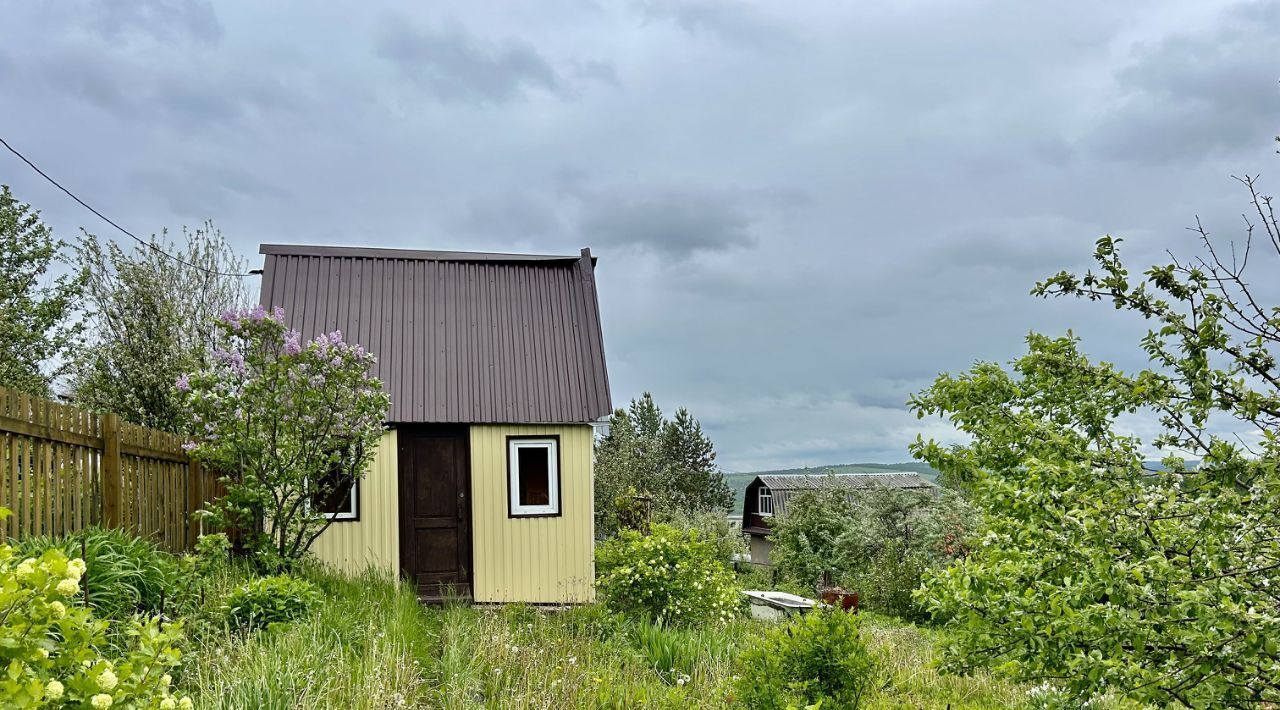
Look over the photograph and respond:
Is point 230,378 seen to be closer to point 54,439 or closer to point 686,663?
point 54,439

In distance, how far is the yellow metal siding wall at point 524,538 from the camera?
11.8m

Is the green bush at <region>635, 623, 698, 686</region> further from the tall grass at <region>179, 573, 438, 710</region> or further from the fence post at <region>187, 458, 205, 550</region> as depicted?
the fence post at <region>187, 458, 205, 550</region>

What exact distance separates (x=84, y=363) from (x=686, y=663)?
44.4 feet

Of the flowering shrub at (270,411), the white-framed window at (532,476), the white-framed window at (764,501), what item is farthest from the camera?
the white-framed window at (764,501)

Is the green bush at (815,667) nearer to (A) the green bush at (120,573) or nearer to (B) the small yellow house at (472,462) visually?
(A) the green bush at (120,573)

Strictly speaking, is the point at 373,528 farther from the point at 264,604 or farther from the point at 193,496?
the point at 264,604

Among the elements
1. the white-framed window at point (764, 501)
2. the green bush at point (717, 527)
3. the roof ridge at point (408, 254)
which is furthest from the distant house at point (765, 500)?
the roof ridge at point (408, 254)

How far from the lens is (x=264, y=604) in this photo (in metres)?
6.56

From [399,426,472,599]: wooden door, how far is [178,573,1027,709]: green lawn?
2.12 metres

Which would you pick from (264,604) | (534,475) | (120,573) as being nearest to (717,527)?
(534,475)

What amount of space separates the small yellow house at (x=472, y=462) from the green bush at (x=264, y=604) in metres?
4.79

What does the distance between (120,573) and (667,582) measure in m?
5.81

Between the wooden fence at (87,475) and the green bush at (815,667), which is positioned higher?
the wooden fence at (87,475)

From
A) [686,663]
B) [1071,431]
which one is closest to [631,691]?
[686,663]
